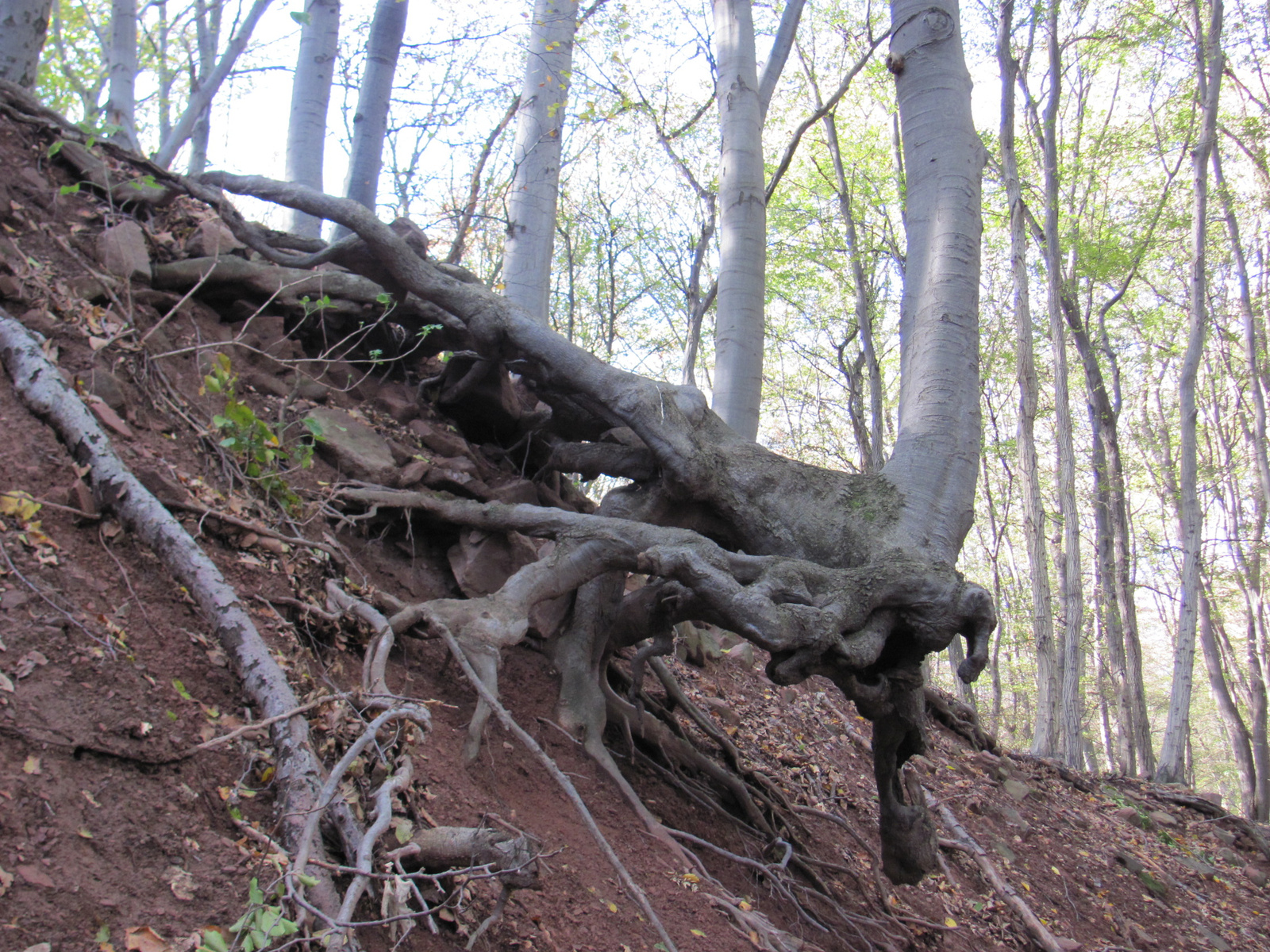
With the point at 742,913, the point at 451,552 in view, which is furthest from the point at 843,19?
the point at 742,913

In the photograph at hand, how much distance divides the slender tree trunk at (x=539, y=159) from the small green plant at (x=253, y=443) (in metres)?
2.90

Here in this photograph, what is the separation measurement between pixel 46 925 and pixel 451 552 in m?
2.77

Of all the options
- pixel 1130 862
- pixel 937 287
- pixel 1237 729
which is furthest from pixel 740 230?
pixel 1237 729

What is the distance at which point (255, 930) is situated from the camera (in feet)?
5.63

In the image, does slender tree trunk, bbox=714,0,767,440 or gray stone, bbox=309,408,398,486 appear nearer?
gray stone, bbox=309,408,398,486

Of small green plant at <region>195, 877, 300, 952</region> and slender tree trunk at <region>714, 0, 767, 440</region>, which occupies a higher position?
slender tree trunk at <region>714, 0, 767, 440</region>

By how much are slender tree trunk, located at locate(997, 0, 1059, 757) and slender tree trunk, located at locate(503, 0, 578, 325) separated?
6297mm

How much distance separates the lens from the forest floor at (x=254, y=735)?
6.48 feet

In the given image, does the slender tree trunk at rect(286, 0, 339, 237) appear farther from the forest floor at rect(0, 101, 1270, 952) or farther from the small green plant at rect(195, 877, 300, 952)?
the small green plant at rect(195, 877, 300, 952)

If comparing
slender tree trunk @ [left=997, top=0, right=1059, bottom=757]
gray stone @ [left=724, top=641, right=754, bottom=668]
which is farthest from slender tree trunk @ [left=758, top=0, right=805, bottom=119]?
gray stone @ [left=724, top=641, right=754, bottom=668]

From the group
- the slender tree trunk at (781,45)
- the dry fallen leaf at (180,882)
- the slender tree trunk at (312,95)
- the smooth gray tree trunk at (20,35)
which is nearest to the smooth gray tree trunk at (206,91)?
the slender tree trunk at (312,95)

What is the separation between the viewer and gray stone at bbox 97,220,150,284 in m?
4.16

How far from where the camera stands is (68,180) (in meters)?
4.55

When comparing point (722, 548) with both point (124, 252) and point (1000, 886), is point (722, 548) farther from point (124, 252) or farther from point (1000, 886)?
point (124, 252)
